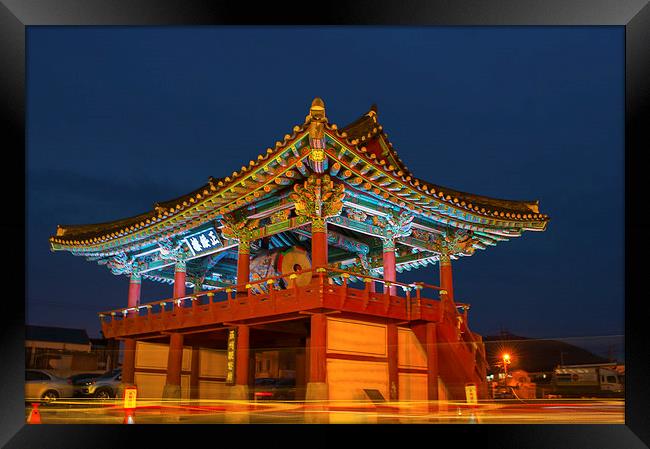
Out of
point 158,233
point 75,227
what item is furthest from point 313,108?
point 75,227

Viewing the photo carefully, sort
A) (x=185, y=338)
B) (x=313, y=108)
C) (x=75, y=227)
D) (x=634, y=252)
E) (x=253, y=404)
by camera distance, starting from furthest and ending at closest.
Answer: (x=75, y=227)
(x=185, y=338)
(x=253, y=404)
(x=313, y=108)
(x=634, y=252)

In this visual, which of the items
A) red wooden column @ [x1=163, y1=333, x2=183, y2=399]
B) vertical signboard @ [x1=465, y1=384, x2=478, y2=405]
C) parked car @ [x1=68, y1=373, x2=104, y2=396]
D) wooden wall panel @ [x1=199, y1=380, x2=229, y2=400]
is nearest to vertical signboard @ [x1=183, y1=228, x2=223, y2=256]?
red wooden column @ [x1=163, y1=333, x2=183, y2=399]

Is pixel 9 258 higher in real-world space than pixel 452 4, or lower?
lower

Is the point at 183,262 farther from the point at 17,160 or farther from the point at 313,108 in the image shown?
the point at 17,160

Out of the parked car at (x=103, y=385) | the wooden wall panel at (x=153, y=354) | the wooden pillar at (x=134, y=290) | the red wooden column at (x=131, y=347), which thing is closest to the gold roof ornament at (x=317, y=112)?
the parked car at (x=103, y=385)

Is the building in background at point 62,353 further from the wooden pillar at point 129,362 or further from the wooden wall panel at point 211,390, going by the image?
the wooden wall panel at point 211,390

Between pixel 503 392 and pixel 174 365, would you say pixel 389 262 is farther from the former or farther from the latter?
pixel 174 365

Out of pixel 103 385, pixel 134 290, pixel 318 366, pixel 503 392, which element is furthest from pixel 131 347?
pixel 503 392

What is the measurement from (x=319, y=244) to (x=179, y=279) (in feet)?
22.1

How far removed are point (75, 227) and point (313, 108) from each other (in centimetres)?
1173

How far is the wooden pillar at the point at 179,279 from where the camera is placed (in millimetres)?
19203

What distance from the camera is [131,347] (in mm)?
19766

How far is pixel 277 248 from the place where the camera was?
61.8ft

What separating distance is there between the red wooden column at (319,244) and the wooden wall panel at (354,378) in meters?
2.27
